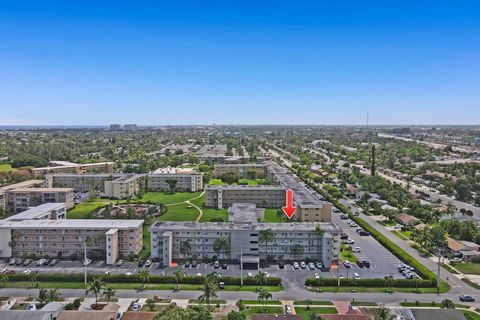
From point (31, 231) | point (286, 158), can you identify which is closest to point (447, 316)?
point (31, 231)

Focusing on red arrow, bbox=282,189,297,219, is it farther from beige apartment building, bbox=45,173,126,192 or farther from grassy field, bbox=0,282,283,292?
beige apartment building, bbox=45,173,126,192

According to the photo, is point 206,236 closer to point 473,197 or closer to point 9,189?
point 9,189

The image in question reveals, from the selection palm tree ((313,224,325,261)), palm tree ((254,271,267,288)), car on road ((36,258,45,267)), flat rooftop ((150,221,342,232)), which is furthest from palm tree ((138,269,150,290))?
palm tree ((313,224,325,261))

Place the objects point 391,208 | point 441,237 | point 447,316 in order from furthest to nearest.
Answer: point 391,208, point 441,237, point 447,316

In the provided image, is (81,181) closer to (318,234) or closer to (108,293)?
(108,293)

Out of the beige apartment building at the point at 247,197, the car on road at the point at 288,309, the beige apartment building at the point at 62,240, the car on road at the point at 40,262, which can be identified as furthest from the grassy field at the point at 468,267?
the car on road at the point at 40,262

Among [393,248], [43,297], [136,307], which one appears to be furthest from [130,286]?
[393,248]
